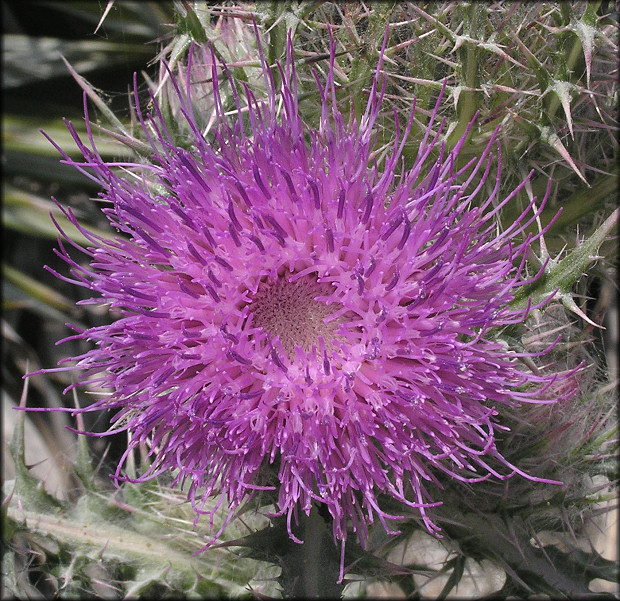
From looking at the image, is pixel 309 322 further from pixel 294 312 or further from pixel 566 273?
pixel 566 273

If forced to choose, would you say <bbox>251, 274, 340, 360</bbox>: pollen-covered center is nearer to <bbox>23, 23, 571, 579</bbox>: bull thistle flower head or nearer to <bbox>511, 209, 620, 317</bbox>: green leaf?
<bbox>23, 23, 571, 579</bbox>: bull thistle flower head

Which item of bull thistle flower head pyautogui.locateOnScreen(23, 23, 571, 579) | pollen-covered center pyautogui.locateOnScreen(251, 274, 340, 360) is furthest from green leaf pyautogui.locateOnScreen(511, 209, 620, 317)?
pollen-covered center pyautogui.locateOnScreen(251, 274, 340, 360)

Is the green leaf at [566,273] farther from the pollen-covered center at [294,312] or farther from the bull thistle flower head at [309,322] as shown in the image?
the pollen-covered center at [294,312]

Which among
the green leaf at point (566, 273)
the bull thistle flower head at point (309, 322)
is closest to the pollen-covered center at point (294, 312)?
the bull thistle flower head at point (309, 322)

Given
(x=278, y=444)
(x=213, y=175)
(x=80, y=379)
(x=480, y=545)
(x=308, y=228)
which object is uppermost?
(x=213, y=175)

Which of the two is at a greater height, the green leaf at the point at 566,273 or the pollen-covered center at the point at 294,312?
the pollen-covered center at the point at 294,312

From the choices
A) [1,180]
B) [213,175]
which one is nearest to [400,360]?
[213,175]

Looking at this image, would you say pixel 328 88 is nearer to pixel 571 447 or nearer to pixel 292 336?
pixel 292 336

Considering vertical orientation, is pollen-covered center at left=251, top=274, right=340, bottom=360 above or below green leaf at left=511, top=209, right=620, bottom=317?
above
